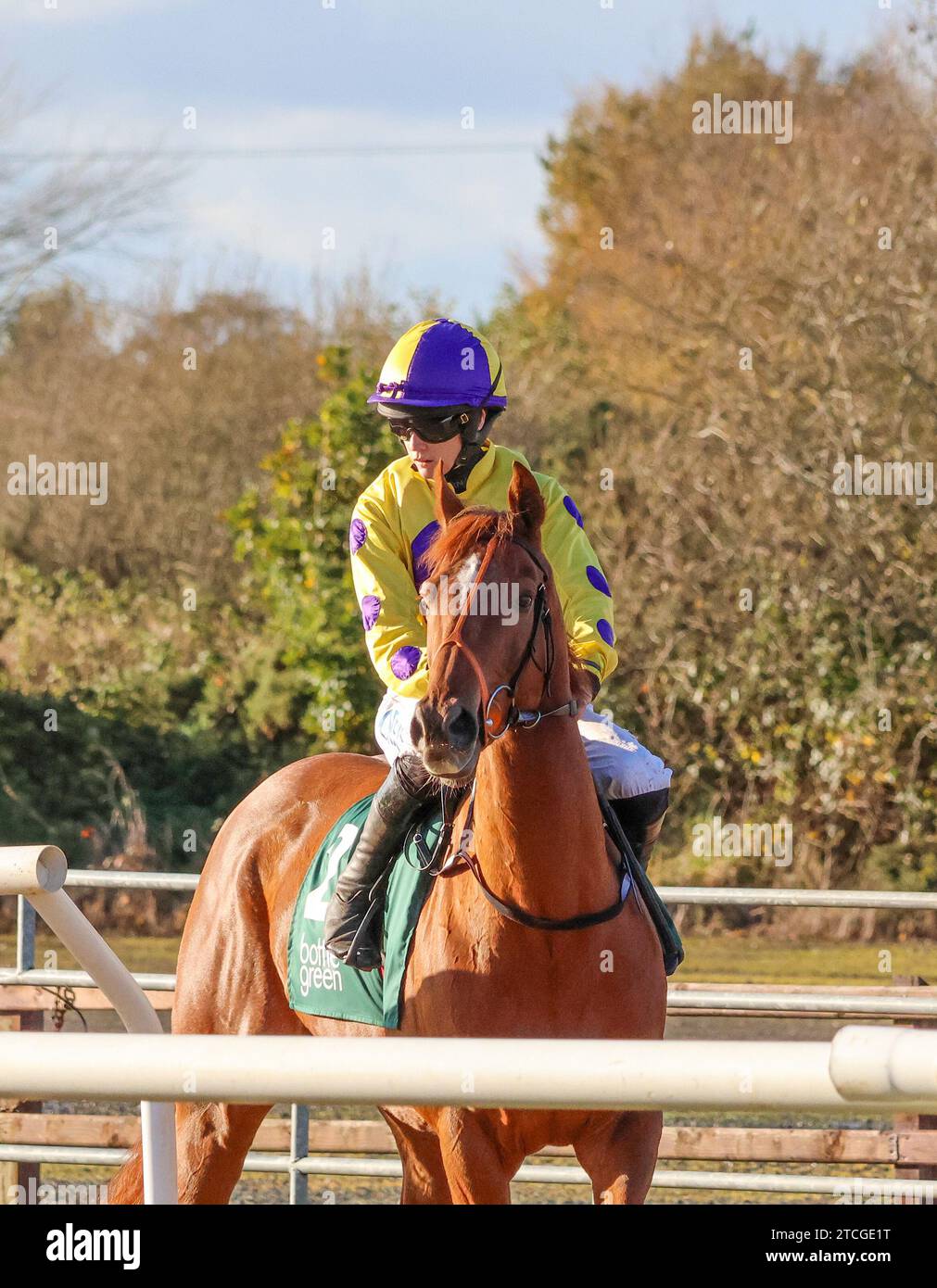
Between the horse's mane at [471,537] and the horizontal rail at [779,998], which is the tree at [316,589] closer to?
the horizontal rail at [779,998]

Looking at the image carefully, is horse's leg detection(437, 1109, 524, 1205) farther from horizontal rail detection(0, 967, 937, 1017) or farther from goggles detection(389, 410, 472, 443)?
horizontal rail detection(0, 967, 937, 1017)

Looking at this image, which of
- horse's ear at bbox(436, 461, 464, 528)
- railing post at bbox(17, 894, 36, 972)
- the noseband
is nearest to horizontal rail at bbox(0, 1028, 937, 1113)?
the noseband

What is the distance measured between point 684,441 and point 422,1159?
31.0 ft

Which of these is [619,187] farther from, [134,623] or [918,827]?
[918,827]

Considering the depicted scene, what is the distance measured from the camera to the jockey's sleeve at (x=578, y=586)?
3.60m

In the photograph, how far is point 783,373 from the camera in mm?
12367

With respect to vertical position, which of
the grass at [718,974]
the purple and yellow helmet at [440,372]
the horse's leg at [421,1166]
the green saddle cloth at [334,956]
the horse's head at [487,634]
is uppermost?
the purple and yellow helmet at [440,372]

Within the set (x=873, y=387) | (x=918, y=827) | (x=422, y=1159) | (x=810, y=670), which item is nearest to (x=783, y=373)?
(x=873, y=387)

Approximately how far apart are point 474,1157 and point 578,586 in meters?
1.29

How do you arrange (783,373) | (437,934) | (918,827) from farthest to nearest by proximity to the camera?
(783,373)
(918,827)
(437,934)

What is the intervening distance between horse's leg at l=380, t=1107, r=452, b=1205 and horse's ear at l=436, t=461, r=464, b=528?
1.45m

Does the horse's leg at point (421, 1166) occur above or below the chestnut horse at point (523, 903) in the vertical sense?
below

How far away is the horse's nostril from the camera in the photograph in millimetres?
2908

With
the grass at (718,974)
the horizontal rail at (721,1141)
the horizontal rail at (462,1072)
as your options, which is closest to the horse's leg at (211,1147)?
the horizontal rail at (721,1141)
